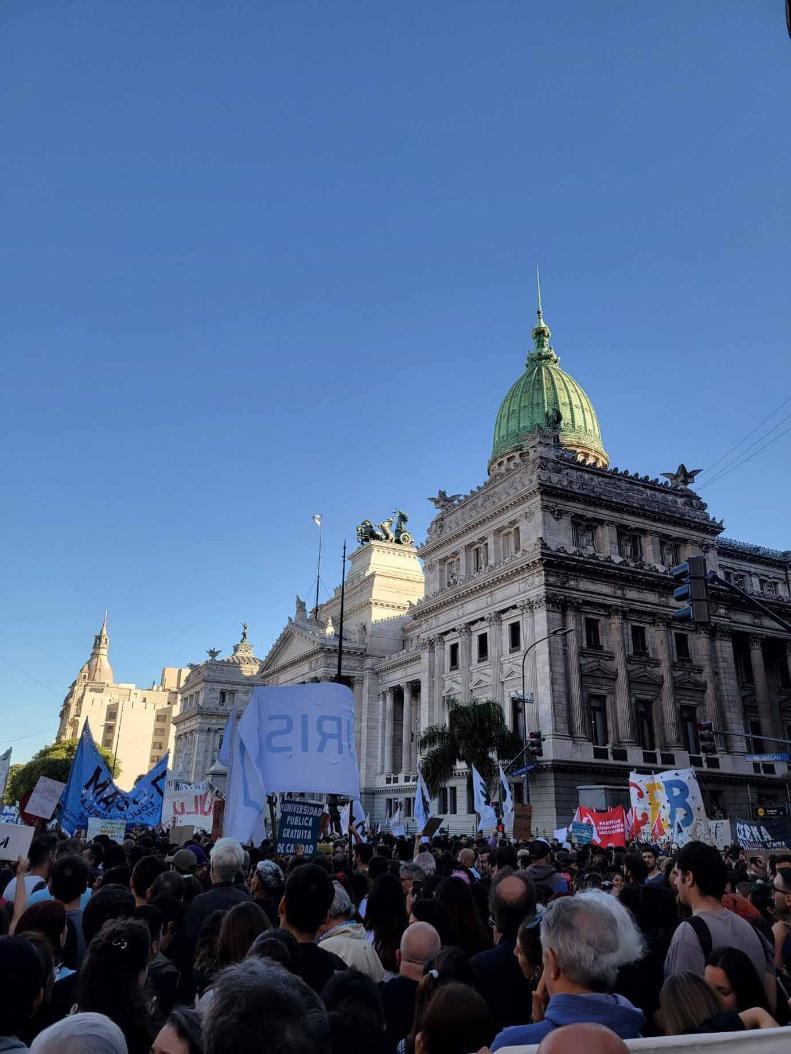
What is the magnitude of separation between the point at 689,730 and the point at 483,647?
1241cm

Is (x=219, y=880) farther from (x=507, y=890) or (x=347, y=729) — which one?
(x=347, y=729)

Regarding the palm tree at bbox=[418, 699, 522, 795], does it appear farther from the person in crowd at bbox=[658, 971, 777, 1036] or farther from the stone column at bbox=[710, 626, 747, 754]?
the person in crowd at bbox=[658, 971, 777, 1036]

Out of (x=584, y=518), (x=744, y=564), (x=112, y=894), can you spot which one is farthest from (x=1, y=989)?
(x=744, y=564)

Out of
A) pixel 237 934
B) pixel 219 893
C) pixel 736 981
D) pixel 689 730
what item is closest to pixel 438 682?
pixel 689 730

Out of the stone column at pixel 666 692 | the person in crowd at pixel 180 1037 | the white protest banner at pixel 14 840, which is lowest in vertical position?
the person in crowd at pixel 180 1037

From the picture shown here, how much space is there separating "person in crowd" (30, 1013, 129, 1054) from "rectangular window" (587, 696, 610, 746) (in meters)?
40.6

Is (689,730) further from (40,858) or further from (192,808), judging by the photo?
(40,858)

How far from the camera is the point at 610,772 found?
39.6 metres

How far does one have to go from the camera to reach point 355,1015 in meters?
3.61

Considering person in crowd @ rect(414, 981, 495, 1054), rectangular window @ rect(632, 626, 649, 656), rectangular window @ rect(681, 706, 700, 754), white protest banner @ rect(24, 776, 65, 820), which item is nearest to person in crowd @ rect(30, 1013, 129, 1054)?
person in crowd @ rect(414, 981, 495, 1054)

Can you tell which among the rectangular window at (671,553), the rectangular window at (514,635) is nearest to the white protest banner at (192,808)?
the rectangular window at (514,635)

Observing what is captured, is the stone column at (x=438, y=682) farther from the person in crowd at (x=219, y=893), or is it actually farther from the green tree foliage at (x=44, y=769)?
the green tree foliage at (x=44, y=769)

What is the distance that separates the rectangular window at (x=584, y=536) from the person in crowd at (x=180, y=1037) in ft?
140

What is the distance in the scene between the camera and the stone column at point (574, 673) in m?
39.8
